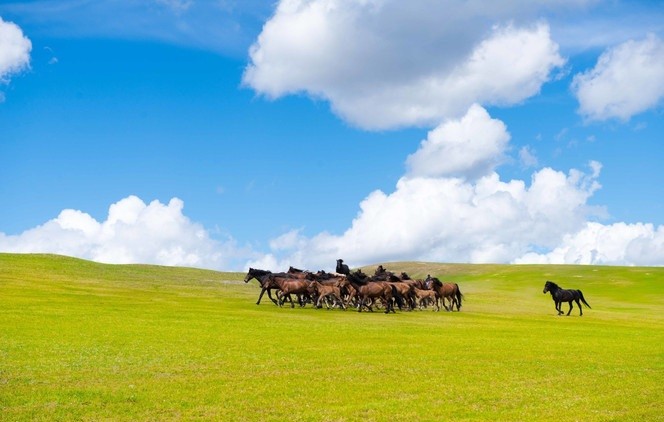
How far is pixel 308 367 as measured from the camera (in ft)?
60.3

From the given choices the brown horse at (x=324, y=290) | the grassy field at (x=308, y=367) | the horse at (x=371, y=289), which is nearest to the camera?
the grassy field at (x=308, y=367)

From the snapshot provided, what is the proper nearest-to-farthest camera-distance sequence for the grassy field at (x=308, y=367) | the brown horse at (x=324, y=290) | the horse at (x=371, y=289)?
the grassy field at (x=308, y=367) < the horse at (x=371, y=289) < the brown horse at (x=324, y=290)

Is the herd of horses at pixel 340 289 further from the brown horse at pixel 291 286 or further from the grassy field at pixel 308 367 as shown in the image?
the grassy field at pixel 308 367

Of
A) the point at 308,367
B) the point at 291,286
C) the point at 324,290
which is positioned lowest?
the point at 308,367

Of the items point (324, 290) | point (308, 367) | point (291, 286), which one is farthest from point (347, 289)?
point (308, 367)

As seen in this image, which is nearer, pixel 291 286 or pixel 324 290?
pixel 291 286

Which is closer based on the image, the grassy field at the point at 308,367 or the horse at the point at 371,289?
the grassy field at the point at 308,367

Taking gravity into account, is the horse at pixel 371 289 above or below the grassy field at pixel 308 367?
above

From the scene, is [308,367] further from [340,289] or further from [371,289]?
[340,289]

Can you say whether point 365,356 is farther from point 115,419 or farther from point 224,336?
point 115,419

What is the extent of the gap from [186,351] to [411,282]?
30.0 meters

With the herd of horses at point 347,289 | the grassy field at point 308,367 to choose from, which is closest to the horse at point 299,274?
the herd of horses at point 347,289

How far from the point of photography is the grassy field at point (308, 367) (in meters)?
13.5

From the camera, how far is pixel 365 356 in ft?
68.2
